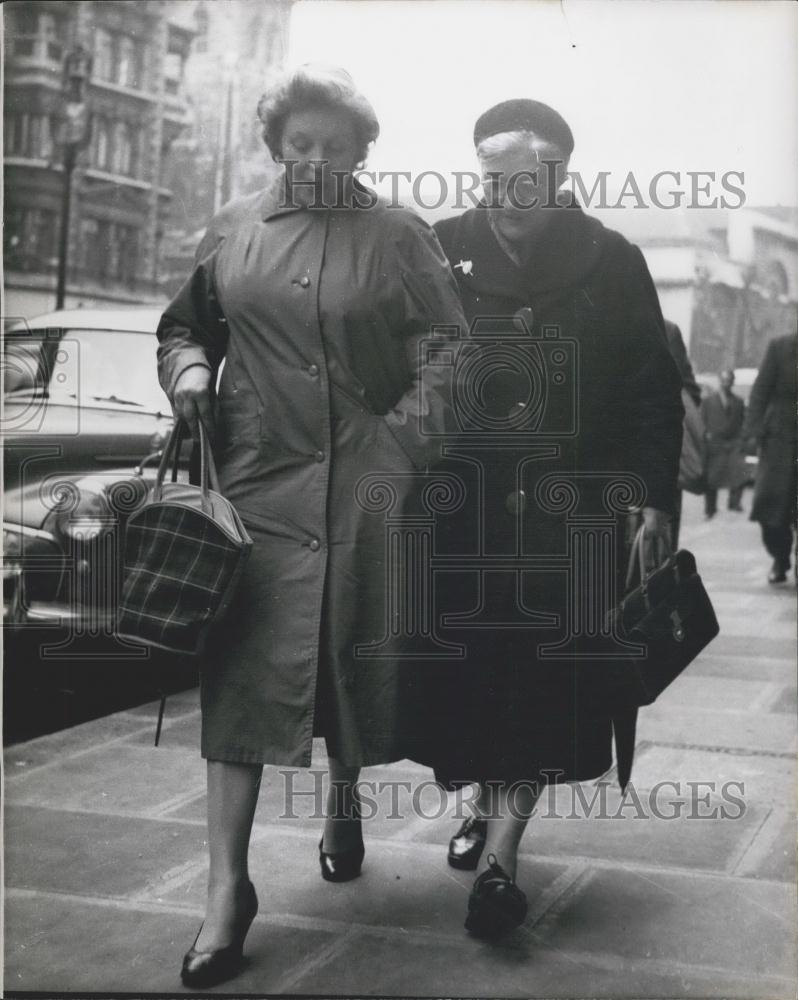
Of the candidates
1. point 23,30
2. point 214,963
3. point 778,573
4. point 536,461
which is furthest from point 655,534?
point 778,573

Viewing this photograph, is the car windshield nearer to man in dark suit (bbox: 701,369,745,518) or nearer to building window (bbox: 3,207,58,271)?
building window (bbox: 3,207,58,271)

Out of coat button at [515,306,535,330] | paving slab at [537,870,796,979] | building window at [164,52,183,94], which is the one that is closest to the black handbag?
paving slab at [537,870,796,979]

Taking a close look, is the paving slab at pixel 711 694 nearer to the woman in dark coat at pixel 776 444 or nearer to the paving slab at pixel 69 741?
the woman in dark coat at pixel 776 444

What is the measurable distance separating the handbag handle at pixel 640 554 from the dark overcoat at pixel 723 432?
0.55 meters

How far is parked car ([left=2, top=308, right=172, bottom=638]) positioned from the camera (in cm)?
479

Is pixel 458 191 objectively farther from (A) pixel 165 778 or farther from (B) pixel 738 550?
(B) pixel 738 550

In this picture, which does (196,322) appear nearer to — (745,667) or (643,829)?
(643,829)

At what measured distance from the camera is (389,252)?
3188mm

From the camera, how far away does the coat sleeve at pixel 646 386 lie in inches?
136

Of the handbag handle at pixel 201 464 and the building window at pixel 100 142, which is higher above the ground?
the building window at pixel 100 142

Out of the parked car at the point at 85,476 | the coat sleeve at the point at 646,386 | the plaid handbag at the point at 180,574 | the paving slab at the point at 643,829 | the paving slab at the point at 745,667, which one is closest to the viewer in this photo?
the plaid handbag at the point at 180,574

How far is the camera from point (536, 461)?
3.45 metres

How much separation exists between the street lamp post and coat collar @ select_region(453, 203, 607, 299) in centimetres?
102

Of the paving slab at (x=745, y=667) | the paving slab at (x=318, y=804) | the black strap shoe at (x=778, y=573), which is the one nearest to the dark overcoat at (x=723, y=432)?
the paving slab at (x=745, y=667)
